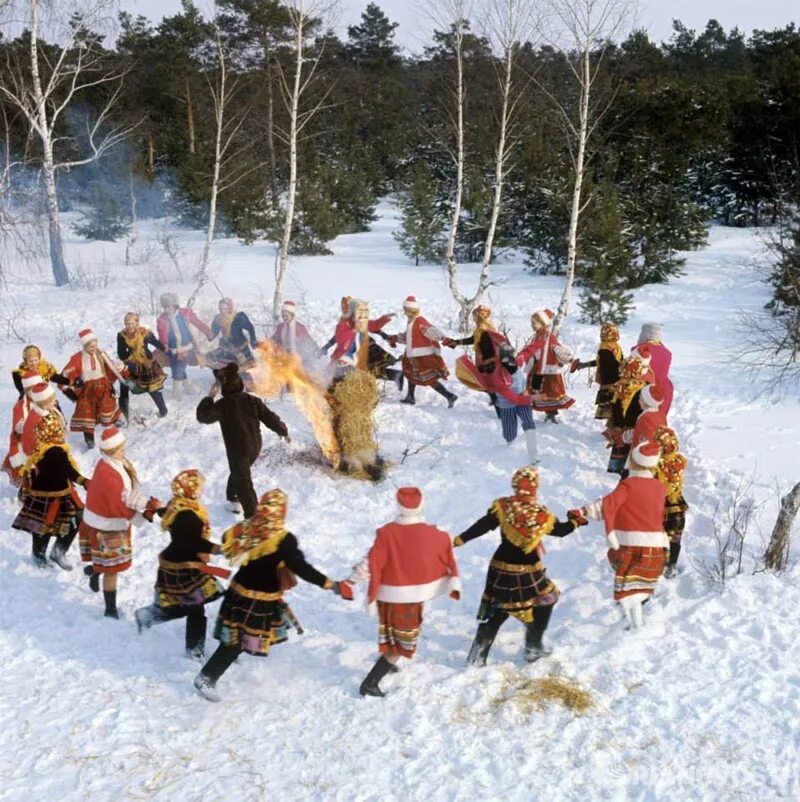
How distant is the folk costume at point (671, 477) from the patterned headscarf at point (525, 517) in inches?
60.5

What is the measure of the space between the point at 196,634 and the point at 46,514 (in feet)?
7.37

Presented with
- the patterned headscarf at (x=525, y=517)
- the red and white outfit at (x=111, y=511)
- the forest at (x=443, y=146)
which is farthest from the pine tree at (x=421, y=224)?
the patterned headscarf at (x=525, y=517)

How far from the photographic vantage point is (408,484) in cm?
855

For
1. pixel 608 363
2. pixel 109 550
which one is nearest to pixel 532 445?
pixel 608 363

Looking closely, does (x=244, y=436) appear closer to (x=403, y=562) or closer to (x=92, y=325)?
(x=403, y=562)

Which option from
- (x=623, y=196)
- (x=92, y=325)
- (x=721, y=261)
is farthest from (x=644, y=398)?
(x=721, y=261)

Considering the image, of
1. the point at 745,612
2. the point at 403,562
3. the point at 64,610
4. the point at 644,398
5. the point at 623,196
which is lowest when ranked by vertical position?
the point at 64,610

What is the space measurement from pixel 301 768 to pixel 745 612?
362 cm

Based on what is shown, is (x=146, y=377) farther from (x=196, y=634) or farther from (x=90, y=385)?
(x=196, y=634)

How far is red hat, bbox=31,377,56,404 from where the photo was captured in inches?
279

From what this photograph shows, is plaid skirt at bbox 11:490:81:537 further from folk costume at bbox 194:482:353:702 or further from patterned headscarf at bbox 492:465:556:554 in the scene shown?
patterned headscarf at bbox 492:465:556:554

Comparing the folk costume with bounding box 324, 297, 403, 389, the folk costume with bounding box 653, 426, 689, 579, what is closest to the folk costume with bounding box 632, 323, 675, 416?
the folk costume with bounding box 653, 426, 689, 579

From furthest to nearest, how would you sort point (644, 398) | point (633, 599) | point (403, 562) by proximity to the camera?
1. point (644, 398)
2. point (633, 599)
3. point (403, 562)

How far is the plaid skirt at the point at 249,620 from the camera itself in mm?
4895
